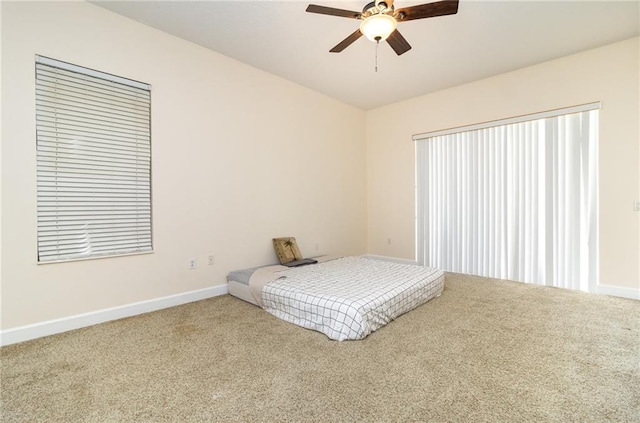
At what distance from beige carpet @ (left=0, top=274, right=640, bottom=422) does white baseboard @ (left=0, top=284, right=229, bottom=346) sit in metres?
0.11

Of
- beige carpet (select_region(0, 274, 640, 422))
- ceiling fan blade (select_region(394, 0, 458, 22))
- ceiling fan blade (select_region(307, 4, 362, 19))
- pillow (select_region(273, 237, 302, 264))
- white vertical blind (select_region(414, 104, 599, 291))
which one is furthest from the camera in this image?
pillow (select_region(273, 237, 302, 264))

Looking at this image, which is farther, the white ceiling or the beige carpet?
the white ceiling

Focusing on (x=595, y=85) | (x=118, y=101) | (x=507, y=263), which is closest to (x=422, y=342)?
(x=507, y=263)

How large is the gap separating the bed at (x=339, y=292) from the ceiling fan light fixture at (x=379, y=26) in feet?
7.22

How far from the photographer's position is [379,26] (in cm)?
229

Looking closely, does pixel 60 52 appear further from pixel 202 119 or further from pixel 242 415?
pixel 242 415

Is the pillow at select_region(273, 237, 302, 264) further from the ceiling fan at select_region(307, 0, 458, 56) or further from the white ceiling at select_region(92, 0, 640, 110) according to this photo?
the ceiling fan at select_region(307, 0, 458, 56)

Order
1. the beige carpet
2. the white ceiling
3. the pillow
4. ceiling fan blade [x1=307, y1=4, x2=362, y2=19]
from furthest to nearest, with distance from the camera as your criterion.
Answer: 1. the pillow
2. the white ceiling
3. ceiling fan blade [x1=307, y1=4, x2=362, y2=19]
4. the beige carpet

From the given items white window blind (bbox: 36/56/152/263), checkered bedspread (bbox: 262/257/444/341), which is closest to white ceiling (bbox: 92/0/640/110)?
white window blind (bbox: 36/56/152/263)

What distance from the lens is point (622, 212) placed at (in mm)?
3305

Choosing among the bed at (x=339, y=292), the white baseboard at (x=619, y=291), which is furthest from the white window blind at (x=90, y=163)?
the white baseboard at (x=619, y=291)

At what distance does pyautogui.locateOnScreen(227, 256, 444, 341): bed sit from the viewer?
2.31 meters

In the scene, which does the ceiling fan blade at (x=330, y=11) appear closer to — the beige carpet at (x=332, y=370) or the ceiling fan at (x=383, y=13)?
the ceiling fan at (x=383, y=13)

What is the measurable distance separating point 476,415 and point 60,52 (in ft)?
13.1
